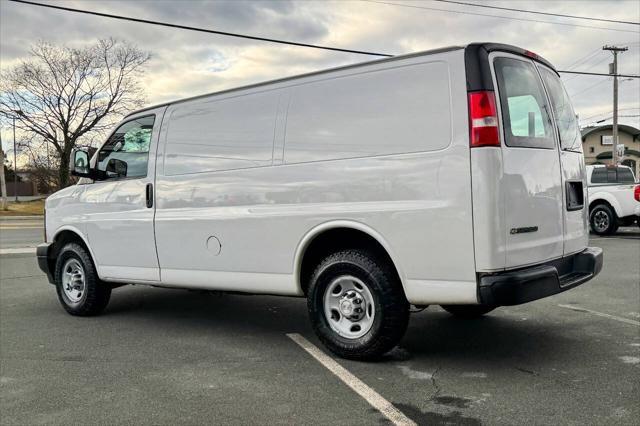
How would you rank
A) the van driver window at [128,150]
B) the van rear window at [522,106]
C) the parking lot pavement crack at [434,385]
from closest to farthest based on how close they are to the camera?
1. the parking lot pavement crack at [434,385]
2. the van rear window at [522,106]
3. the van driver window at [128,150]

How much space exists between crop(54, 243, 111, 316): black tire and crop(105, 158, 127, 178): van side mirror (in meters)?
0.93

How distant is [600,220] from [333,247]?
467 inches

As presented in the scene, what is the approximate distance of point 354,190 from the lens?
13.9ft

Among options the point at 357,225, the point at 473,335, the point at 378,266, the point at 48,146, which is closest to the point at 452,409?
the point at 378,266

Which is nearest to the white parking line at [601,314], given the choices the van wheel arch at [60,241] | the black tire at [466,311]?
the black tire at [466,311]

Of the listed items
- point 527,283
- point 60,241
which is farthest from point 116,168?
→ point 527,283

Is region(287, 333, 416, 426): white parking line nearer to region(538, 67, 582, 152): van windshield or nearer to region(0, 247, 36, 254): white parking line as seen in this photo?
region(538, 67, 582, 152): van windshield

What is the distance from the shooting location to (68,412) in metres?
3.52

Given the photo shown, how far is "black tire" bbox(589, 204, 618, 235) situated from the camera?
14094 mm

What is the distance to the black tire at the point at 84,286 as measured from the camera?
244 inches

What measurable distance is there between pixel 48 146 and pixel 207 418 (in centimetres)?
4910

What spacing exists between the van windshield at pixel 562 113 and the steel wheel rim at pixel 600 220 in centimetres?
1042

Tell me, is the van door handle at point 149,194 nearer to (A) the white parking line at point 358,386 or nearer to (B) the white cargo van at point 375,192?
(B) the white cargo van at point 375,192

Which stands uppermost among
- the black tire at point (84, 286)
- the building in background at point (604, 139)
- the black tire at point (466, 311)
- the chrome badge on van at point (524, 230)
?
the building in background at point (604, 139)
